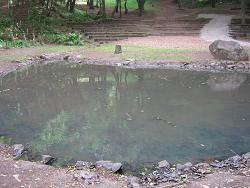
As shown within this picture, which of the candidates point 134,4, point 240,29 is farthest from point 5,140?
point 134,4

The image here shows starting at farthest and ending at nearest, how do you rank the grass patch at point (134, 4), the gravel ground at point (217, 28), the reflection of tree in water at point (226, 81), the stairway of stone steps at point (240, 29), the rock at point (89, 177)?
the grass patch at point (134, 4)
the stairway of stone steps at point (240, 29)
the gravel ground at point (217, 28)
the reflection of tree in water at point (226, 81)
the rock at point (89, 177)

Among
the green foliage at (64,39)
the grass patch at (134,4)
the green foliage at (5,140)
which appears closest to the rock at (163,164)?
the green foliage at (5,140)

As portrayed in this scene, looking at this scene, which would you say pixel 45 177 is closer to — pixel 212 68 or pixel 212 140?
pixel 212 140

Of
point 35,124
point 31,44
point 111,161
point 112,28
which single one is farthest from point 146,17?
point 111,161

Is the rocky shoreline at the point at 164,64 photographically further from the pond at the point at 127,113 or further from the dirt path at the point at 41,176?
the dirt path at the point at 41,176

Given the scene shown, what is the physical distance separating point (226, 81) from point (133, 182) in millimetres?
9913

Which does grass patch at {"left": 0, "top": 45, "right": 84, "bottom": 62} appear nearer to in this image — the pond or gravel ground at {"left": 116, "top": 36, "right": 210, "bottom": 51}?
the pond

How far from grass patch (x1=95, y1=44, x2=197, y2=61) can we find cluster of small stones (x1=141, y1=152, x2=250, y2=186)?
11.4m

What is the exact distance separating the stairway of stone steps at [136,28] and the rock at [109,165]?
18750 millimetres

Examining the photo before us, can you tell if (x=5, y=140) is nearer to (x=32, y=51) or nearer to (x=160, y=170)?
(x=160, y=170)

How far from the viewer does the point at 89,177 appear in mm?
7332

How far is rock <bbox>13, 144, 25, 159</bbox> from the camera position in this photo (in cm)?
863

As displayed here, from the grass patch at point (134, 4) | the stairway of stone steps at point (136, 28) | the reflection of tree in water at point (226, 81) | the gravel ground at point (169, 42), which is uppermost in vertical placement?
the grass patch at point (134, 4)

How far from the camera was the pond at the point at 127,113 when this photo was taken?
9.34 meters
